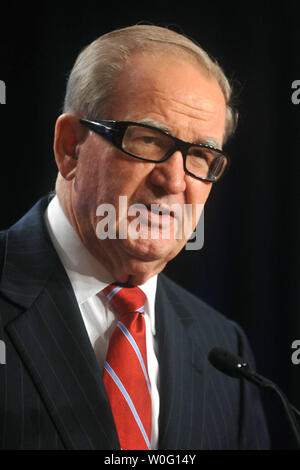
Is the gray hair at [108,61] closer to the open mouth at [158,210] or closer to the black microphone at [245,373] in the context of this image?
the open mouth at [158,210]

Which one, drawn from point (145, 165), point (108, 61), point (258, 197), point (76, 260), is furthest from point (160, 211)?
point (258, 197)

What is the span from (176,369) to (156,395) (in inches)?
3.4

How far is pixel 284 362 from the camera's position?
4.86 feet

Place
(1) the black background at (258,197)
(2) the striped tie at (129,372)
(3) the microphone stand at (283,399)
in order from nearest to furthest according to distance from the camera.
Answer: (3) the microphone stand at (283,399) < (2) the striped tie at (129,372) < (1) the black background at (258,197)

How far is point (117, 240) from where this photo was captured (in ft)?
3.69

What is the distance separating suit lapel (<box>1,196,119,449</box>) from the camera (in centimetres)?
99

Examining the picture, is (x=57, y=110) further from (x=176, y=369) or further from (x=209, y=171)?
(x=176, y=369)

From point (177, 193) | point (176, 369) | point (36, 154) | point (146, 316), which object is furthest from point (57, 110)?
point (176, 369)

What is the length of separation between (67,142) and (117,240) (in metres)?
0.26

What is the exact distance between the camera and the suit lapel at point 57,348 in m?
0.99

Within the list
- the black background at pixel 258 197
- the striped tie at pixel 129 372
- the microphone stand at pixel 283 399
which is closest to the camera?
the microphone stand at pixel 283 399

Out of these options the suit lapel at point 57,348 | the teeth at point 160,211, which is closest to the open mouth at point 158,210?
the teeth at point 160,211

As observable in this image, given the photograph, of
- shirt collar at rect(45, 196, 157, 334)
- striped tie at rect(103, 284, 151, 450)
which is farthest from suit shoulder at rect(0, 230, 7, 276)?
striped tie at rect(103, 284, 151, 450)

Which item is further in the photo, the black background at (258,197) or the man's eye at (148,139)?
the black background at (258,197)
